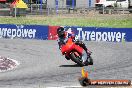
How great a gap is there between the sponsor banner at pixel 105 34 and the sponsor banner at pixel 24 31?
236cm

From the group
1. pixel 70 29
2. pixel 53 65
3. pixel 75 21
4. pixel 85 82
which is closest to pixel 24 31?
pixel 70 29

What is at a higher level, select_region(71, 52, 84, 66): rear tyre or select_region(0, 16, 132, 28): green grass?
select_region(0, 16, 132, 28): green grass

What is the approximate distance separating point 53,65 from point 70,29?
1182cm

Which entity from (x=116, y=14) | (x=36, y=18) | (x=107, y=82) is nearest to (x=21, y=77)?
(x=107, y=82)

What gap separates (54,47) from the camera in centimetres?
2820

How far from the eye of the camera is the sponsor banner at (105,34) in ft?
102

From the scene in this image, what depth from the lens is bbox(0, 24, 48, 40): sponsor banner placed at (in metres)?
32.9

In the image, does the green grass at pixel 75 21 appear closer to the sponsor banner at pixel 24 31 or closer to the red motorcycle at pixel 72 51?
the sponsor banner at pixel 24 31

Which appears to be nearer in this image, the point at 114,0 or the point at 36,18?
the point at 36,18

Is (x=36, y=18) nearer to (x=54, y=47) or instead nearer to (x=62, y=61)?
(x=54, y=47)

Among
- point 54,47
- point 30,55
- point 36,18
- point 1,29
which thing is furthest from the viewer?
point 36,18

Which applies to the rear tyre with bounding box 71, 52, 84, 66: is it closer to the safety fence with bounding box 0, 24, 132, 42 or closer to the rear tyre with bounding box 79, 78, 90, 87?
the rear tyre with bounding box 79, 78, 90, 87

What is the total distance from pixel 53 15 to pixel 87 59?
33394mm

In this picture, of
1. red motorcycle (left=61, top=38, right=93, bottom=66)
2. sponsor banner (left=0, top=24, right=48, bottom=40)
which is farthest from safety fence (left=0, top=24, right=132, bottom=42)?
red motorcycle (left=61, top=38, right=93, bottom=66)
